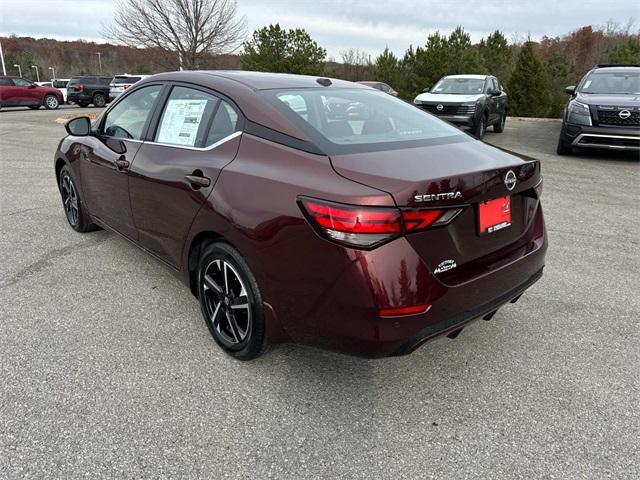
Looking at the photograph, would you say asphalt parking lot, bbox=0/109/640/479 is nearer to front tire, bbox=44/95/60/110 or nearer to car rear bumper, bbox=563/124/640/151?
car rear bumper, bbox=563/124/640/151

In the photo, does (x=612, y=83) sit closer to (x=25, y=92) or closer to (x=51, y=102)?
(x=25, y=92)

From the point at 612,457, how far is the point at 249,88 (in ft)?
8.53

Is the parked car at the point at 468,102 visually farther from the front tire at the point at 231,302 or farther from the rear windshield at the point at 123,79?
the rear windshield at the point at 123,79

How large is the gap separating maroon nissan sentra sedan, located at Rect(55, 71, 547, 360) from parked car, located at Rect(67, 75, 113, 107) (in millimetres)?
25545

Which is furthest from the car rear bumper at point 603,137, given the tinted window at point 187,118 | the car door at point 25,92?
the car door at point 25,92

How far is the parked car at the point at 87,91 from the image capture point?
997 inches

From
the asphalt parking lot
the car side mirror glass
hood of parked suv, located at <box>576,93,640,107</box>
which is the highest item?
hood of parked suv, located at <box>576,93,640,107</box>

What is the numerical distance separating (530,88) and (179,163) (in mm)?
23564

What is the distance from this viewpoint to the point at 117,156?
359 centimetres

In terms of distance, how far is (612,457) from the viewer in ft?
6.90

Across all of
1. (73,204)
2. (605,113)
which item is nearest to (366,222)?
(73,204)

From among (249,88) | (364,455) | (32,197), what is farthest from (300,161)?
(32,197)

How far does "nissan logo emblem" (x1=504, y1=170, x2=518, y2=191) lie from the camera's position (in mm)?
2359

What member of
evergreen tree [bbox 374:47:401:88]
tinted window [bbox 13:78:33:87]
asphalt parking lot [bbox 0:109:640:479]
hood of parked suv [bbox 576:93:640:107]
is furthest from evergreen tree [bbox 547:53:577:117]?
tinted window [bbox 13:78:33:87]
